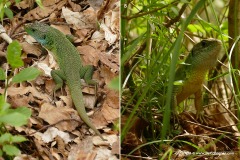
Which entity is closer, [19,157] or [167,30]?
[19,157]

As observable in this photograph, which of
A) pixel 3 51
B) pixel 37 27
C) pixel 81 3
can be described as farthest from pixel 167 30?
pixel 3 51

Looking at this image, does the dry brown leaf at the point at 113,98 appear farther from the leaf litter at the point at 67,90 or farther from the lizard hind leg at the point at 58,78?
the lizard hind leg at the point at 58,78

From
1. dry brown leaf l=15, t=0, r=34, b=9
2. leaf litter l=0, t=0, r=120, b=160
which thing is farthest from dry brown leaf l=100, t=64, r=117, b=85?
dry brown leaf l=15, t=0, r=34, b=9

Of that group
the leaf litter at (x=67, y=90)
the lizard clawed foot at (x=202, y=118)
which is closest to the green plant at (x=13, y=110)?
the leaf litter at (x=67, y=90)

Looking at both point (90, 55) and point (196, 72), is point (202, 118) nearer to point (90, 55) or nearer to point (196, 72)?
point (196, 72)

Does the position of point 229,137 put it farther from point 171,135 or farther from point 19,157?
point 19,157

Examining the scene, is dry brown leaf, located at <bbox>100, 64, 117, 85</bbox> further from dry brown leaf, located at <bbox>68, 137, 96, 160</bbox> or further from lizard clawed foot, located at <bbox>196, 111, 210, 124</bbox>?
lizard clawed foot, located at <bbox>196, 111, 210, 124</bbox>

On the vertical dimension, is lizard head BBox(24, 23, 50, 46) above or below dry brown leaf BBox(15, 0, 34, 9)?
below
